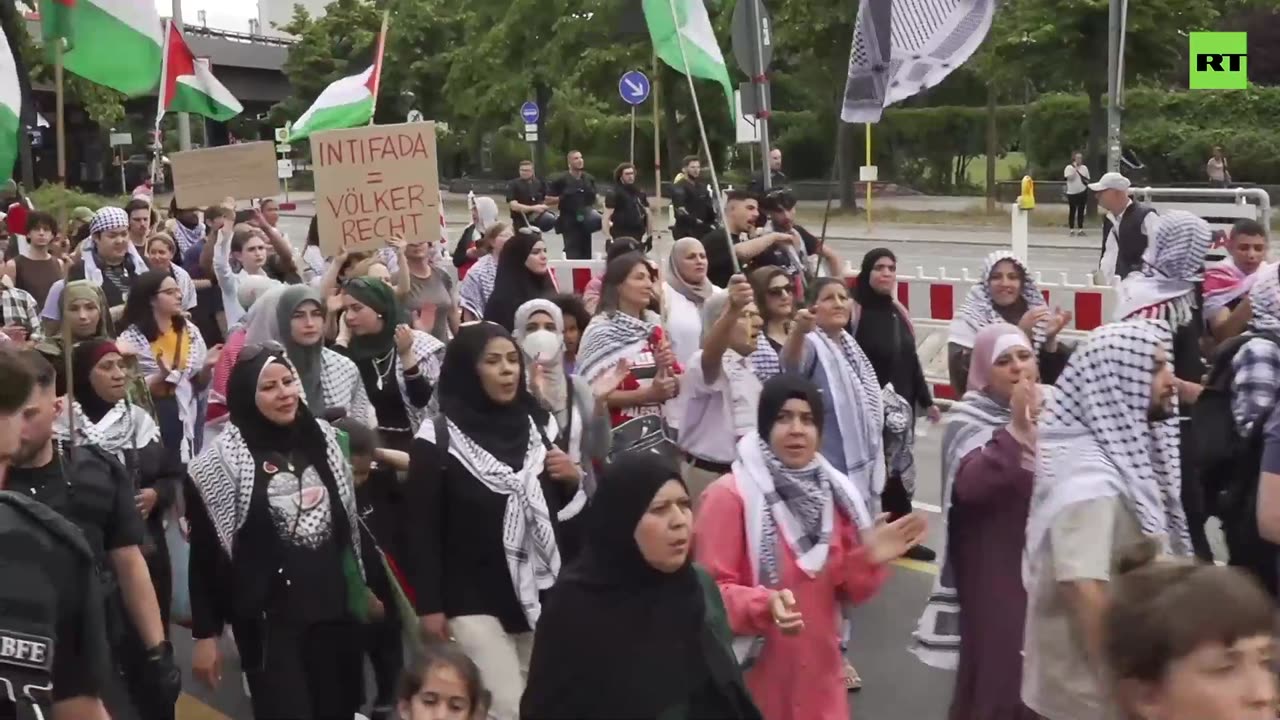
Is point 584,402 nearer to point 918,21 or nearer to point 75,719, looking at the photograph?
point 918,21

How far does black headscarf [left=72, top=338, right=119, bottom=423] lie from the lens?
627 centimetres

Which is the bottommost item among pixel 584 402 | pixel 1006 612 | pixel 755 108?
pixel 1006 612

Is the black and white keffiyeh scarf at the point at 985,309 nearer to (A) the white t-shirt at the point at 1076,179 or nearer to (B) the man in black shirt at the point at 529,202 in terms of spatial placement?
(B) the man in black shirt at the point at 529,202

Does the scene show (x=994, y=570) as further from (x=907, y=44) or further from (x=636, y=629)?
(x=907, y=44)

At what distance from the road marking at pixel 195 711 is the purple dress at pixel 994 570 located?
3199mm

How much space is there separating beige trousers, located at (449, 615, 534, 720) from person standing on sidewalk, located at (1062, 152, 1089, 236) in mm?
26650

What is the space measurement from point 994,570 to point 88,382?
129 inches

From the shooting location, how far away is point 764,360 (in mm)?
6992

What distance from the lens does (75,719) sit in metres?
3.65

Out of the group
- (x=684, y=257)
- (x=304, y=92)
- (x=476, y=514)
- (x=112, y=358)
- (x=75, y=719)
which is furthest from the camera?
(x=304, y=92)

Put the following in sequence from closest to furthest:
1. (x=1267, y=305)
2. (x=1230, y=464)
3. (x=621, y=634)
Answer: (x=621, y=634), (x=1230, y=464), (x=1267, y=305)

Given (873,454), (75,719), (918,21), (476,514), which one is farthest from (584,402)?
(75,719)

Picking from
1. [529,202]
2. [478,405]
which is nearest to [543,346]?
[478,405]

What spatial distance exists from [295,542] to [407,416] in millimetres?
1741
